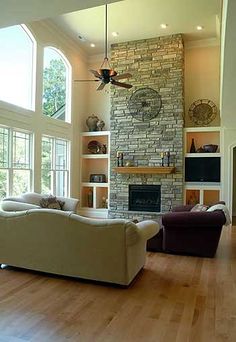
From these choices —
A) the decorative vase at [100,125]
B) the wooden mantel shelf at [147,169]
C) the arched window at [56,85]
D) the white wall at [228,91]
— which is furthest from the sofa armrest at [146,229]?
the decorative vase at [100,125]

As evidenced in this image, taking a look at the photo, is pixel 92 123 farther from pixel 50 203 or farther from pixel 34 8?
pixel 34 8

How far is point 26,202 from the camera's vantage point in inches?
246

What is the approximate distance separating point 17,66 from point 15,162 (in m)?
2.25

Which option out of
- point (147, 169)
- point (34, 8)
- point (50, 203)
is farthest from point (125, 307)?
point (147, 169)

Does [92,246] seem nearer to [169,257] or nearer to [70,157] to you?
[169,257]

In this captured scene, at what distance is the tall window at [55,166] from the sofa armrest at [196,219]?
419 cm

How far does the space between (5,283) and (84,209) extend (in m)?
5.97

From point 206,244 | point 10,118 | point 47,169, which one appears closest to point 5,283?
point 206,244

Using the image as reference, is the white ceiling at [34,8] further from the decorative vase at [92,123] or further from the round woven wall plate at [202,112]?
the decorative vase at [92,123]

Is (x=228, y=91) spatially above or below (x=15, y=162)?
above

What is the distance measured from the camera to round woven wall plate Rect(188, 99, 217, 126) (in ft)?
28.0

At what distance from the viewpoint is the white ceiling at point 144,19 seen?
6.75 meters

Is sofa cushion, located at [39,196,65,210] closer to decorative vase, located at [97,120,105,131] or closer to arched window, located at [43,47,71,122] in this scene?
arched window, located at [43,47,71,122]

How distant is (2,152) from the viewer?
6453mm
